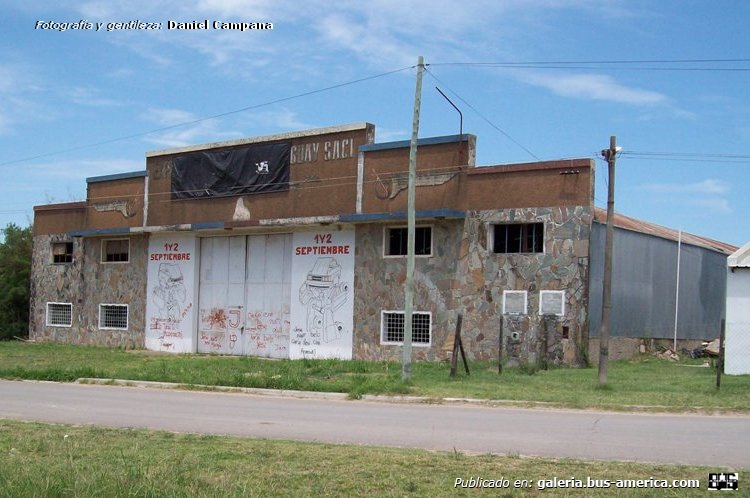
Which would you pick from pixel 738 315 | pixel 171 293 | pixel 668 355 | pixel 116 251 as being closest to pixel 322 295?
pixel 171 293

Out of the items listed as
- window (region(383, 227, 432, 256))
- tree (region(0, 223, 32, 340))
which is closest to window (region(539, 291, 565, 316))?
window (region(383, 227, 432, 256))

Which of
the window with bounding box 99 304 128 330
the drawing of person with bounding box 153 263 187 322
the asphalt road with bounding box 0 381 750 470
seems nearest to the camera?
the asphalt road with bounding box 0 381 750 470

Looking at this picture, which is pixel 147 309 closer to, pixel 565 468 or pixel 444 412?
pixel 444 412

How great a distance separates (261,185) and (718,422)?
72.8ft

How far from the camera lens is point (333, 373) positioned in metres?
26.2

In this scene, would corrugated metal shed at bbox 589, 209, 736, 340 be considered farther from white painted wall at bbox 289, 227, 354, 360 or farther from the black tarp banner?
the black tarp banner

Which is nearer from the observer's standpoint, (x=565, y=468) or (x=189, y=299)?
(x=565, y=468)

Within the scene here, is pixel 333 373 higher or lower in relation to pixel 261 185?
lower

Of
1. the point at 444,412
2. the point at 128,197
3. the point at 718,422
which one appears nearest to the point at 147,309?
the point at 128,197

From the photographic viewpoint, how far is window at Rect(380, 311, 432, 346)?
29891 mm

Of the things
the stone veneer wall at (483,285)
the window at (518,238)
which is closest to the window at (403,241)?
the stone veneer wall at (483,285)

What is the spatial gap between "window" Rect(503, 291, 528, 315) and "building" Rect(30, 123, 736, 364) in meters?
0.04

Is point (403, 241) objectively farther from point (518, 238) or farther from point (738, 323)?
point (738, 323)

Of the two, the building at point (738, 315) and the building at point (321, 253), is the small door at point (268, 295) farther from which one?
the building at point (738, 315)
